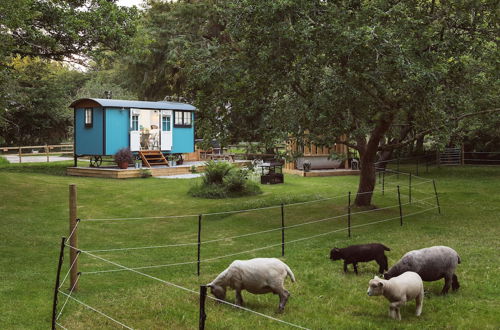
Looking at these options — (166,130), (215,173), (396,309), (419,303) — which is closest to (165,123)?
(166,130)

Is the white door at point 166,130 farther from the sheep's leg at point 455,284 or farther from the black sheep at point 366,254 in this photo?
the sheep's leg at point 455,284

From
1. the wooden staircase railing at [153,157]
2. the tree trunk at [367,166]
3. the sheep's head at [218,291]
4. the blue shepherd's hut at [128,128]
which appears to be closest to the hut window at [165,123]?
the blue shepherd's hut at [128,128]

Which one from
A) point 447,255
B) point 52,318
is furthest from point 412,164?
point 52,318

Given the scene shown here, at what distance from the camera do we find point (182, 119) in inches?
1420

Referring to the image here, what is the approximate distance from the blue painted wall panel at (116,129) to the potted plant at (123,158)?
109 centimetres

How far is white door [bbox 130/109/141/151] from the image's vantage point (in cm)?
3241

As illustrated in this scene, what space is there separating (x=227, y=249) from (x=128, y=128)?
796 inches

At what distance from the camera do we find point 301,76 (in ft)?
53.7

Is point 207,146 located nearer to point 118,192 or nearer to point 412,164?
point 118,192

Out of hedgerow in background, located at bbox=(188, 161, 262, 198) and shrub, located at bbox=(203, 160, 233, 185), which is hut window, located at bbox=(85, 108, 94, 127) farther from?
shrub, located at bbox=(203, 160, 233, 185)

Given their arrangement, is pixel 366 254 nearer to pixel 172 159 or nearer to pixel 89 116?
pixel 89 116

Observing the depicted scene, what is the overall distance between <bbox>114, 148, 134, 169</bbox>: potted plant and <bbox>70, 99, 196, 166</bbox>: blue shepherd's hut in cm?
113

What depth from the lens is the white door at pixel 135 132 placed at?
106 ft

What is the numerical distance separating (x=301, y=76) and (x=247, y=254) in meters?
6.15
